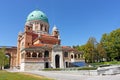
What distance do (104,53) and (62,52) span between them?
53.5 ft

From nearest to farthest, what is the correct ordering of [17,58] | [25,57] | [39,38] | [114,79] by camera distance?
[114,79]
[25,57]
[39,38]
[17,58]

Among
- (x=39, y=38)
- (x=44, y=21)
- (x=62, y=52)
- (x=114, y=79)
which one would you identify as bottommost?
(x=114, y=79)

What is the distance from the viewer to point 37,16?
7119 cm

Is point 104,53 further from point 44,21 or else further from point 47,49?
point 44,21

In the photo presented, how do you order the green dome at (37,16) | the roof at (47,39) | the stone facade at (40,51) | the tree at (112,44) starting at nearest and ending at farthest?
the stone facade at (40,51) → the roof at (47,39) → the tree at (112,44) → the green dome at (37,16)

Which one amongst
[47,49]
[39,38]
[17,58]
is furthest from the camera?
[17,58]

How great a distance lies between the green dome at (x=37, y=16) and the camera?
71.2m

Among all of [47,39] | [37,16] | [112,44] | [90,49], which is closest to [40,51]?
[47,39]

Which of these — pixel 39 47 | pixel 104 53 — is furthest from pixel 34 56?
pixel 104 53

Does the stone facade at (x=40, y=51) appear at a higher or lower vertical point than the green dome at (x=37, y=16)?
lower

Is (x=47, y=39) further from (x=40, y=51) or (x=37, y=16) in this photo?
(x=37, y=16)

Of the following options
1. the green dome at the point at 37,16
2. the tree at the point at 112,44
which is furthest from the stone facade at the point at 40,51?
the tree at the point at 112,44

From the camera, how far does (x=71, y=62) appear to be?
58.3 metres

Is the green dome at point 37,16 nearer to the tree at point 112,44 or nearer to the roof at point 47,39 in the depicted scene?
the roof at point 47,39
